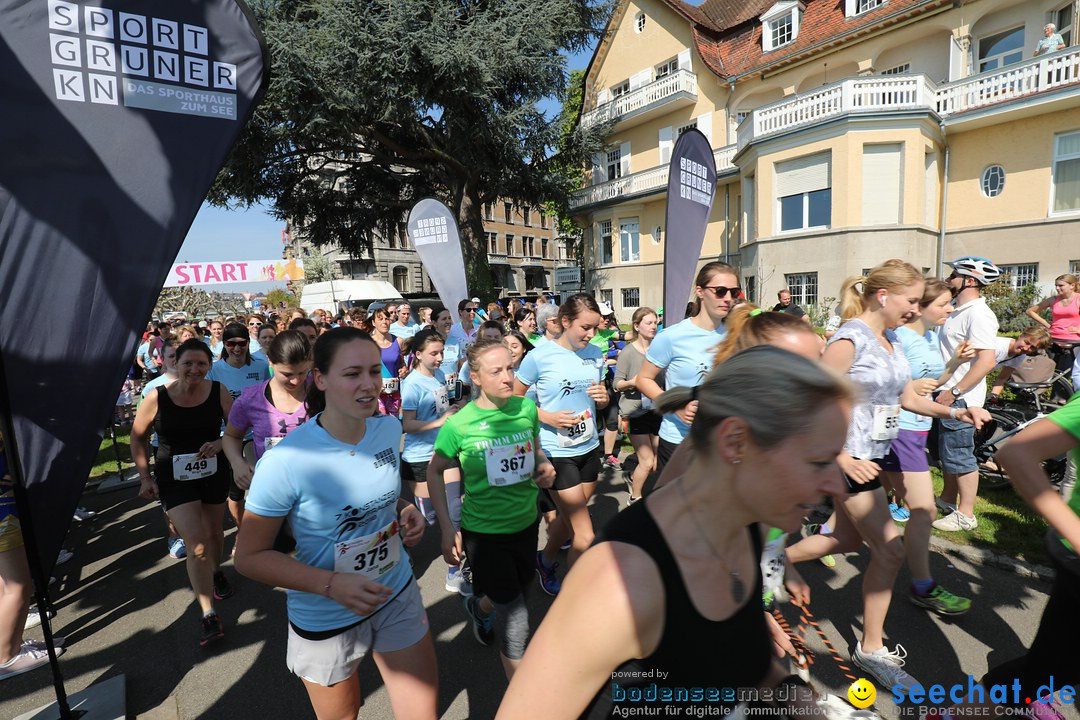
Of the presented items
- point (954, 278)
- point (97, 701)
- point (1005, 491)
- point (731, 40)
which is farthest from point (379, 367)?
point (731, 40)

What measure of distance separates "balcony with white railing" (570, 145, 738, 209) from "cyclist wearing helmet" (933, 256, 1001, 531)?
18716mm

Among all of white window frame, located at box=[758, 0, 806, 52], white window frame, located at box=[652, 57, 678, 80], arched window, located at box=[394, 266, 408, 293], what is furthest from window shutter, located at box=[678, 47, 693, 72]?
arched window, located at box=[394, 266, 408, 293]

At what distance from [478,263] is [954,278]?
16.2m

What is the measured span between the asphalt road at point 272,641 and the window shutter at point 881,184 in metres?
16.2

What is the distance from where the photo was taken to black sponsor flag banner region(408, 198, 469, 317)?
32.6 ft

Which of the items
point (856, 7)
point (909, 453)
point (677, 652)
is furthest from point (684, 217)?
point (856, 7)

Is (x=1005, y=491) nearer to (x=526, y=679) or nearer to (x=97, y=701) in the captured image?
(x=526, y=679)

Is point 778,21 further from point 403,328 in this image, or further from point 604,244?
point 403,328

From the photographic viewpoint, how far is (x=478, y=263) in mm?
19766

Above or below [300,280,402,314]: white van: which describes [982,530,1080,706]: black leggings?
below

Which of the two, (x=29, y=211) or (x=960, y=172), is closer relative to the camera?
(x=29, y=211)

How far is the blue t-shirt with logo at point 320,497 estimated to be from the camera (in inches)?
78.4

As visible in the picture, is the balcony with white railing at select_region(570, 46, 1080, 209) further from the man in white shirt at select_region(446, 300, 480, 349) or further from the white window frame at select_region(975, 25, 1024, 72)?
the man in white shirt at select_region(446, 300, 480, 349)

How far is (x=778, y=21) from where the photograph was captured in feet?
70.2
